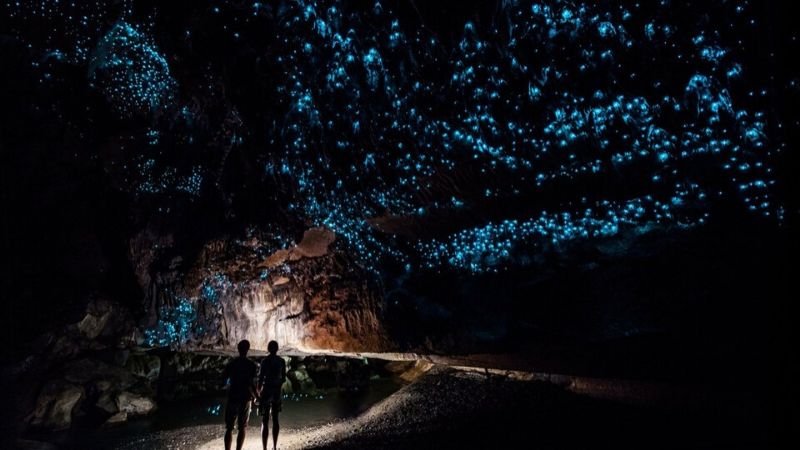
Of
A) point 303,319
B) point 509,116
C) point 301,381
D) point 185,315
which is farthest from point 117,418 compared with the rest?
point 509,116

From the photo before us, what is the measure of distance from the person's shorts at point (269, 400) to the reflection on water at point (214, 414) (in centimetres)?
363

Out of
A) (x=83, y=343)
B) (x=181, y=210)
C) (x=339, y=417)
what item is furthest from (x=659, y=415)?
(x=83, y=343)

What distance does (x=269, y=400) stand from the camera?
5.91 m

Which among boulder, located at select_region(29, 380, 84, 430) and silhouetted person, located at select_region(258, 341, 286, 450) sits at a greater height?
silhouetted person, located at select_region(258, 341, 286, 450)

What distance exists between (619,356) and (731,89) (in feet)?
12.5

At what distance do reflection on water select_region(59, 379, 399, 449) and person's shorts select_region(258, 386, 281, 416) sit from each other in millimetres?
3631

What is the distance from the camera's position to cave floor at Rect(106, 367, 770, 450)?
475 cm

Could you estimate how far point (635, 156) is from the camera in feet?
14.6

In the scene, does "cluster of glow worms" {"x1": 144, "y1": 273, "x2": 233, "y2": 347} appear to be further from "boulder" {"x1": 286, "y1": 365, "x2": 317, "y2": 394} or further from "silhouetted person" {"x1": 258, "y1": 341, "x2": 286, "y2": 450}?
"boulder" {"x1": 286, "y1": 365, "x2": 317, "y2": 394}

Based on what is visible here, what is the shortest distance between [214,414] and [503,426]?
973 centimetres

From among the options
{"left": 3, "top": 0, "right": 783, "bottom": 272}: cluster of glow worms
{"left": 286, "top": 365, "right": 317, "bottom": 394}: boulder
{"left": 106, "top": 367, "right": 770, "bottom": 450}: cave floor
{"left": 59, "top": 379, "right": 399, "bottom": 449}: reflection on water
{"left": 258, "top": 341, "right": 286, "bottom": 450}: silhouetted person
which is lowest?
{"left": 59, "top": 379, "right": 399, "bottom": 449}: reflection on water

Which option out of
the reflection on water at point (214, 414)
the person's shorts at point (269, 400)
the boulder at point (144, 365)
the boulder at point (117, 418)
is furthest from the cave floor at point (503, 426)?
the boulder at point (144, 365)

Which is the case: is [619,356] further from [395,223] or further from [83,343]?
[83,343]

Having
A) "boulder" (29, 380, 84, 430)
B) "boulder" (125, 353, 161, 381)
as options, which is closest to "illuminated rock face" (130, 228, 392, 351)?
"boulder" (29, 380, 84, 430)
